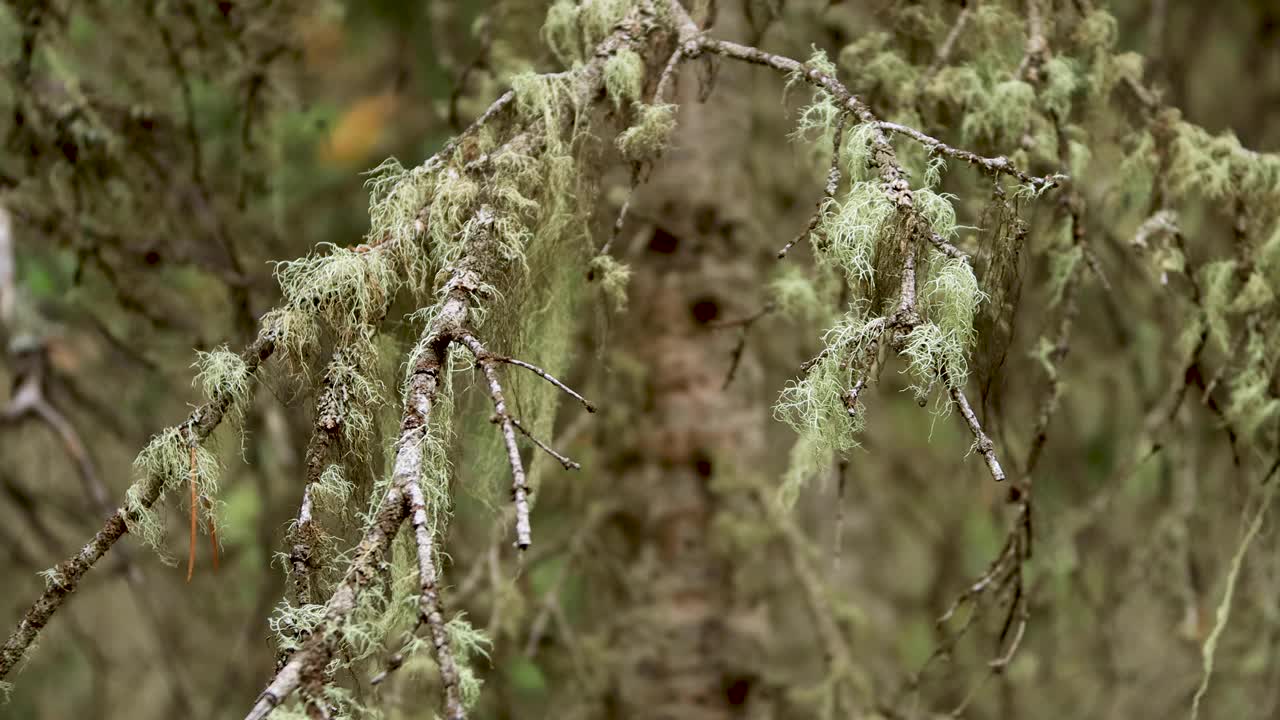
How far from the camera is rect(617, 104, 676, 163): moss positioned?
4.78ft

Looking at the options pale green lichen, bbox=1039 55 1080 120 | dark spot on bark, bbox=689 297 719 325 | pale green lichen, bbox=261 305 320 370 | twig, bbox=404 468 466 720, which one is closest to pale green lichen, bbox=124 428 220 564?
pale green lichen, bbox=261 305 320 370

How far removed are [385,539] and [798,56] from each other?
5.81 feet

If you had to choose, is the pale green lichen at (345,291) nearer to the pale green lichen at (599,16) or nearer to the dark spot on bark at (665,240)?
the pale green lichen at (599,16)

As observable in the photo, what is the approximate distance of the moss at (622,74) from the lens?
4.86ft

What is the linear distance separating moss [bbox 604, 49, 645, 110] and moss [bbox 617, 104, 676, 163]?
0.03 m

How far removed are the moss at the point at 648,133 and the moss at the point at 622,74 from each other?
29 millimetres

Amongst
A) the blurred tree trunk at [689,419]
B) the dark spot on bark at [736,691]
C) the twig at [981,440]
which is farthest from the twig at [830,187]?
the dark spot on bark at [736,691]

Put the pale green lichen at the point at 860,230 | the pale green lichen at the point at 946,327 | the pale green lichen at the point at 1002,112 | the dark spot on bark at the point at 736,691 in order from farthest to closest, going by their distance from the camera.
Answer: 1. the dark spot on bark at the point at 736,691
2. the pale green lichen at the point at 1002,112
3. the pale green lichen at the point at 860,230
4. the pale green lichen at the point at 946,327

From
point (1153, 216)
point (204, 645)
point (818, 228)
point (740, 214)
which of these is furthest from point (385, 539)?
point (204, 645)

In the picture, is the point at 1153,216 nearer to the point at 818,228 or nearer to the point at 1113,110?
the point at 1113,110

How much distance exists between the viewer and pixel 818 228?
131cm

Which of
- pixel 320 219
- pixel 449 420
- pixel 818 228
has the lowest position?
pixel 449 420

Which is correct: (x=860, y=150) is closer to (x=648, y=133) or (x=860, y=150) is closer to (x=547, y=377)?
(x=648, y=133)

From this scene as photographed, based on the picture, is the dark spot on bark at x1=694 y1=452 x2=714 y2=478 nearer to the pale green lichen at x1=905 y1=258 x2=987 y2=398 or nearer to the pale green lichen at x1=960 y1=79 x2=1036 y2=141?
the pale green lichen at x1=960 y1=79 x2=1036 y2=141
